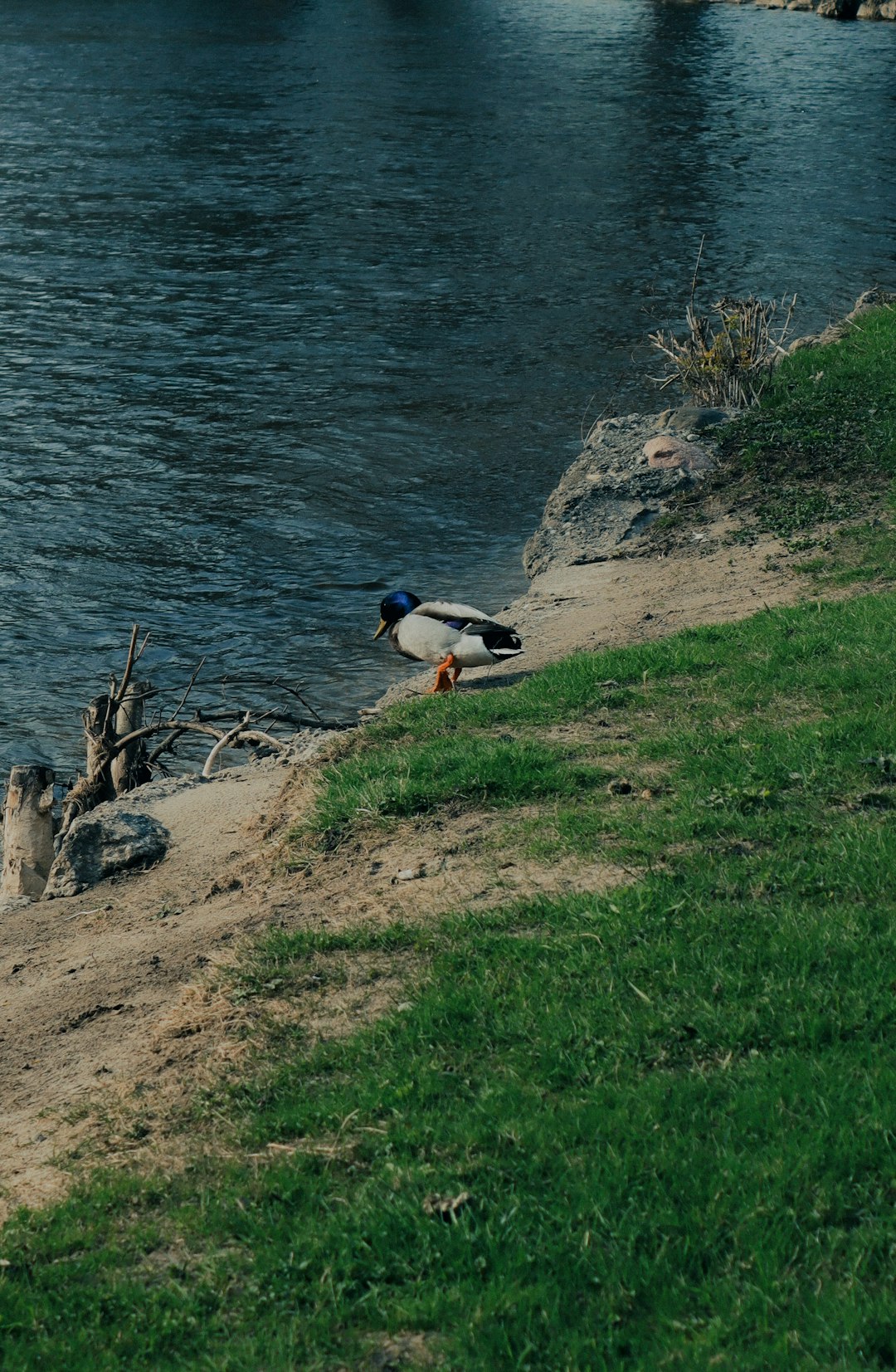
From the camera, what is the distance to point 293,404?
21.5m

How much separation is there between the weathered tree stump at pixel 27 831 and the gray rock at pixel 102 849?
884 mm

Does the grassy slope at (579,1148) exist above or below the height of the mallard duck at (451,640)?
above

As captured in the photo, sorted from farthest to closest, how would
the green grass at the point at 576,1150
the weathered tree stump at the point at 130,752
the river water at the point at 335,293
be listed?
1. the river water at the point at 335,293
2. the weathered tree stump at the point at 130,752
3. the green grass at the point at 576,1150

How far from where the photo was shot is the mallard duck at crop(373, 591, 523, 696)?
35.5 ft

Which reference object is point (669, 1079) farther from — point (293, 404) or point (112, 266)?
point (112, 266)

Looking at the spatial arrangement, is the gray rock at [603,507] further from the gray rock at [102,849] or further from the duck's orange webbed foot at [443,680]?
the gray rock at [102,849]

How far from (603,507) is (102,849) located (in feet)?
25.6

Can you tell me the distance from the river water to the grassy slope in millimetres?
6619

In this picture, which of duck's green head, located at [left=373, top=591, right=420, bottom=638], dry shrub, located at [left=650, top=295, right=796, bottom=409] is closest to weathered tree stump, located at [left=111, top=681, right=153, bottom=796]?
duck's green head, located at [left=373, top=591, right=420, bottom=638]

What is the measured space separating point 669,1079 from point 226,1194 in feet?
5.70

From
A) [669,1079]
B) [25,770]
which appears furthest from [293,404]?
[669,1079]

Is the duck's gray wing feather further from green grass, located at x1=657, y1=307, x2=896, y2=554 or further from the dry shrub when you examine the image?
the dry shrub

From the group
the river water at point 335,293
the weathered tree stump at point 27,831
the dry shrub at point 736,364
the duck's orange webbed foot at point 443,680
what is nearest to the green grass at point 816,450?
the dry shrub at point 736,364

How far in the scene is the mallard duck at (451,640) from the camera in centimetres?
1082
